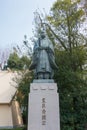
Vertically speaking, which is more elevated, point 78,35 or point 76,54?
point 78,35

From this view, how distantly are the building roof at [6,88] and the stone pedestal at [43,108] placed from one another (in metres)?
9.43

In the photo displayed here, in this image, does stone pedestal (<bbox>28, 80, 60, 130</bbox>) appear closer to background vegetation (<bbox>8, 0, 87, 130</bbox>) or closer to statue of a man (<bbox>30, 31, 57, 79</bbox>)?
statue of a man (<bbox>30, 31, 57, 79</bbox>)

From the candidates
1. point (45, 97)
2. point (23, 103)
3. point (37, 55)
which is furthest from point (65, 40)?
point (45, 97)

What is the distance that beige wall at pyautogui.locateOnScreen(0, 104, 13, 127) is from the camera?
19016 mm

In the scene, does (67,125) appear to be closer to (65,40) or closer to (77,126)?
(77,126)

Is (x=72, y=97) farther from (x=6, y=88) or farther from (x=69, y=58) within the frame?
(x=6, y=88)

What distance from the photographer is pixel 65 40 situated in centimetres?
1648

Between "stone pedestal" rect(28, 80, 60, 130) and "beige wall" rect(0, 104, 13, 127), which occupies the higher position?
"stone pedestal" rect(28, 80, 60, 130)

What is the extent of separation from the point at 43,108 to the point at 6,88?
38.8 feet

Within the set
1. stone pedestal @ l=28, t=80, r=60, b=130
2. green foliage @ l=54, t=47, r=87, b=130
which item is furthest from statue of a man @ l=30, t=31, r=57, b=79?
green foliage @ l=54, t=47, r=87, b=130

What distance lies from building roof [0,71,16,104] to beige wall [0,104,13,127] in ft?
1.63

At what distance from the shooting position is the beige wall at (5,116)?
19.0 metres

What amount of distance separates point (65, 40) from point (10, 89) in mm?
6836

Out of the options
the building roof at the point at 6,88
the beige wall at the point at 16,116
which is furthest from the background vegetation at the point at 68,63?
the beige wall at the point at 16,116
